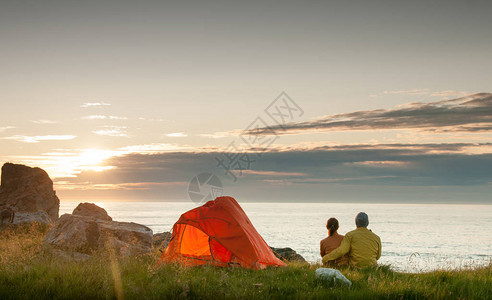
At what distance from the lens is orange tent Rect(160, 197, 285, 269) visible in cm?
1266

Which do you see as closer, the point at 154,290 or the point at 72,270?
the point at 154,290

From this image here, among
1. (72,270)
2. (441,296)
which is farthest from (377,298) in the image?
(72,270)

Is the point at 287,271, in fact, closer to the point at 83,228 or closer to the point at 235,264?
the point at 235,264

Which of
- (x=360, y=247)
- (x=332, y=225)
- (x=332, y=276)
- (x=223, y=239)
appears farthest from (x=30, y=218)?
(x=332, y=276)

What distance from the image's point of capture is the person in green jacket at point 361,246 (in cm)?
1205

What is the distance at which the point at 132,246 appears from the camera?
13.8 m

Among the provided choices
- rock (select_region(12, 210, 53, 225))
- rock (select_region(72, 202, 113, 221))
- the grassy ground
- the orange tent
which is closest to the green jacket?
the grassy ground

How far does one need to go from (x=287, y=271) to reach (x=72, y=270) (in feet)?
18.1

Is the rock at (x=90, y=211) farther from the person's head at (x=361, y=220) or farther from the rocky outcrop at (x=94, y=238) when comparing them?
the person's head at (x=361, y=220)

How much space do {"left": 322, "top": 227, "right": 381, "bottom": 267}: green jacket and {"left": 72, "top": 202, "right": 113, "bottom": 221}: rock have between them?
11.0 meters

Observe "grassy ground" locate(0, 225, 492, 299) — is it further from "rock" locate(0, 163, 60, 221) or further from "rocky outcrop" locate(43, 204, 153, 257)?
"rock" locate(0, 163, 60, 221)

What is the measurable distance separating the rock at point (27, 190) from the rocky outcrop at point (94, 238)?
18403mm

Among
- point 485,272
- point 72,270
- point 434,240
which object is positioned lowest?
point 434,240

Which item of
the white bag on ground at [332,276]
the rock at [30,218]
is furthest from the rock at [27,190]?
the white bag on ground at [332,276]
